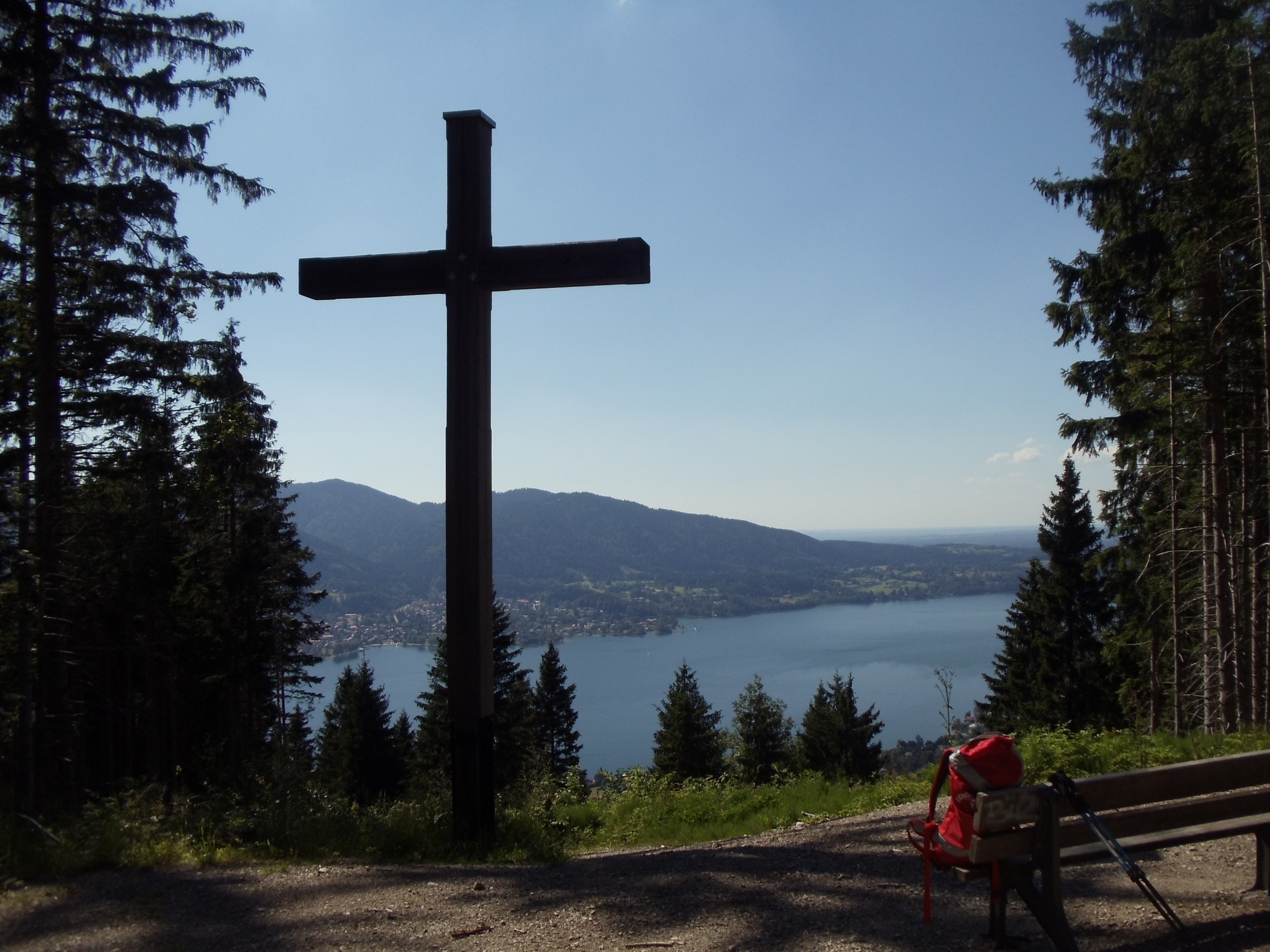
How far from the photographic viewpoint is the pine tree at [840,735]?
3058cm

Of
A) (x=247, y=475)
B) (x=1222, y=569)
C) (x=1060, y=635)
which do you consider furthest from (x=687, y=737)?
(x=1222, y=569)

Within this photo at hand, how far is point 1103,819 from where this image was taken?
3422 mm

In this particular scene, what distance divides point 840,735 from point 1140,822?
29349 millimetres

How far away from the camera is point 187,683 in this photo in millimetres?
17188

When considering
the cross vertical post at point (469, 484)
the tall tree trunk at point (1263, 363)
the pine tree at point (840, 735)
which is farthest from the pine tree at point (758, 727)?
the cross vertical post at point (469, 484)

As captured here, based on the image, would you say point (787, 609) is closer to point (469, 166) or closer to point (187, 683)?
point (187, 683)

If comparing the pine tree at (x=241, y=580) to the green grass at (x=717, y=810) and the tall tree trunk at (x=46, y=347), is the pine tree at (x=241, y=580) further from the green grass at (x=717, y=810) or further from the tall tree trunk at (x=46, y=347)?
the green grass at (x=717, y=810)

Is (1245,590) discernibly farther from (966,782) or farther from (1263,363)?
(966,782)

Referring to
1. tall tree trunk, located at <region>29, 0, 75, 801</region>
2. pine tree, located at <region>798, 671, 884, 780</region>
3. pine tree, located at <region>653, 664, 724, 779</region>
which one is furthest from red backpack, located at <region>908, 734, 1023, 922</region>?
pine tree, located at <region>798, 671, 884, 780</region>

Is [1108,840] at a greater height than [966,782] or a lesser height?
lesser

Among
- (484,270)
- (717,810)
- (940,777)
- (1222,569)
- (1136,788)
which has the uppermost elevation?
(484,270)

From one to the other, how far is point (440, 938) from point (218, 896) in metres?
1.39

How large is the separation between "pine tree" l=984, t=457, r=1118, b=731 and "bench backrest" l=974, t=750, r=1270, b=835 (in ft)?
68.3

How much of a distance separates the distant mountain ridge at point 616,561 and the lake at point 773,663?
834cm
